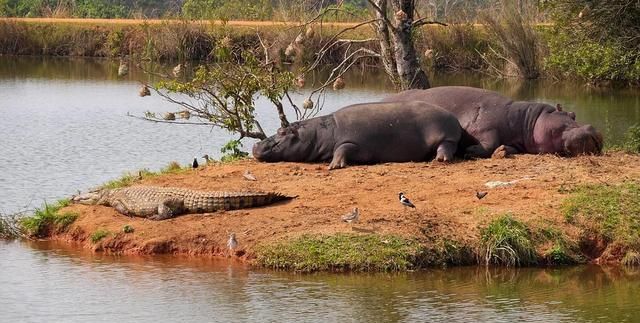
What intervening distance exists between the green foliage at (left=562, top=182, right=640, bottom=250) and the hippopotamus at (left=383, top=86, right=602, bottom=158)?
2.12m

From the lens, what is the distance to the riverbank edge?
11375 mm

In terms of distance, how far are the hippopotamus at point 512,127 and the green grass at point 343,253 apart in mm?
3190

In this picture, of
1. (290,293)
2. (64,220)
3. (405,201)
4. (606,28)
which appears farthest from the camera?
(606,28)

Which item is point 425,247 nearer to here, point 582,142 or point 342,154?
point 342,154

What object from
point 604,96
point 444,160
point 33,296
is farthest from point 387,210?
point 604,96

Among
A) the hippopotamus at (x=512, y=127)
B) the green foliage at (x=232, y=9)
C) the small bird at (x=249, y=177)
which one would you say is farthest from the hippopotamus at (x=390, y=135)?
the green foliage at (x=232, y=9)

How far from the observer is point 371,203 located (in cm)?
1252

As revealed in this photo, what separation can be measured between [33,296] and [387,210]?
3.46 metres

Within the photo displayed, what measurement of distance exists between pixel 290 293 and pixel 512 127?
5.04 metres

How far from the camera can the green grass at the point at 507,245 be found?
1153cm

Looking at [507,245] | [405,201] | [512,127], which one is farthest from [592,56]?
[507,245]

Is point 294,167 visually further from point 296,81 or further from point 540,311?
point 540,311

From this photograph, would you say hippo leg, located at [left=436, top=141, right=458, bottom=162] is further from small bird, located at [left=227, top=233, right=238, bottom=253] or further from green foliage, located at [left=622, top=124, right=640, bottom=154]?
small bird, located at [left=227, top=233, right=238, bottom=253]

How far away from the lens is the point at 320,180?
44.0 ft
